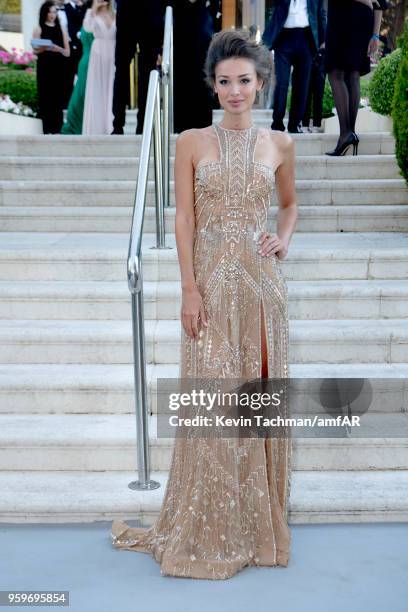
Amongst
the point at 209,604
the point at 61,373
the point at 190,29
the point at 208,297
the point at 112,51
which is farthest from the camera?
the point at 112,51

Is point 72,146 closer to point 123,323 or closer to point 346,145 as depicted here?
point 346,145

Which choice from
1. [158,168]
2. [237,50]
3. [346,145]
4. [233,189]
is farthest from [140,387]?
[346,145]

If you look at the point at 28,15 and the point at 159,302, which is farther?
the point at 28,15

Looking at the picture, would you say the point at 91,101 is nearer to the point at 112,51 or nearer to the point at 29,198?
the point at 112,51

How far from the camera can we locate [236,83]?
2.74m

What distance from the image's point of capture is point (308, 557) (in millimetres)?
3053

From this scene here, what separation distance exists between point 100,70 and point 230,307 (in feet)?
21.2

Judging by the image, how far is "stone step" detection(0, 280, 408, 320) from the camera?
445 centimetres

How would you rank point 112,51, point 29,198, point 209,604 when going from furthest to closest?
point 112,51 < point 29,198 < point 209,604

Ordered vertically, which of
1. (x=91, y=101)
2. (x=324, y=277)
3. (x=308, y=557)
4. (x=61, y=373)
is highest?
(x=91, y=101)

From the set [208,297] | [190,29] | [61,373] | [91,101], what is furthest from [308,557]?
[91,101]

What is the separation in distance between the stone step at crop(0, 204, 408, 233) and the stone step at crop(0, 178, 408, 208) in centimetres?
7

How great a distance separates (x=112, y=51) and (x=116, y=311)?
5.01 meters

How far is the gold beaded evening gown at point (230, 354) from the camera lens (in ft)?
9.31
